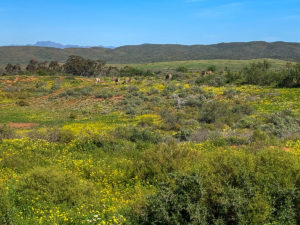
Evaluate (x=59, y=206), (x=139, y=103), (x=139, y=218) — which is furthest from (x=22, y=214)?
(x=139, y=103)

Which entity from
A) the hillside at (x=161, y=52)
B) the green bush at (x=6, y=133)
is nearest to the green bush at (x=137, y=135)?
the green bush at (x=6, y=133)

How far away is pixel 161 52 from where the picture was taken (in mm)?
173875

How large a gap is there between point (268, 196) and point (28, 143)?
8.87 metres

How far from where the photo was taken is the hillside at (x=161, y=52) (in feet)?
475

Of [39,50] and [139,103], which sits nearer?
[139,103]

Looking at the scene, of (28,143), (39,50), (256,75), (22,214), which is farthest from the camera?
(39,50)

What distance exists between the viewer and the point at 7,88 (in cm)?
3962

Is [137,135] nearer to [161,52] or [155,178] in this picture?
[155,178]

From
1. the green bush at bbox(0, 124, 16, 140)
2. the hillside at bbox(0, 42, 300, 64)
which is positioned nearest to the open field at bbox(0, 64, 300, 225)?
the green bush at bbox(0, 124, 16, 140)

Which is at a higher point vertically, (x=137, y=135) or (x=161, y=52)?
(x=161, y=52)

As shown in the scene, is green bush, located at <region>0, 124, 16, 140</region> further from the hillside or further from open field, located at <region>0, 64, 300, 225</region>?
the hillside

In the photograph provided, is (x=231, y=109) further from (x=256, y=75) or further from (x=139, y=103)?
(x=256, y=75)

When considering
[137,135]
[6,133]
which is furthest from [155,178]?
[6,133]

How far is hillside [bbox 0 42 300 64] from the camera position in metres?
145
